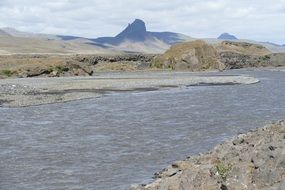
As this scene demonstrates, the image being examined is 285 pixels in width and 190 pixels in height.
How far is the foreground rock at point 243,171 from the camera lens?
49.2ft

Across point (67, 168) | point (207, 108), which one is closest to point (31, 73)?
point (207, 108)

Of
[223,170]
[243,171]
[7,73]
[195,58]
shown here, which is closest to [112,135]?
[223,170]

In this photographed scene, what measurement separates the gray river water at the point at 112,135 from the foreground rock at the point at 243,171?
12.0 feet

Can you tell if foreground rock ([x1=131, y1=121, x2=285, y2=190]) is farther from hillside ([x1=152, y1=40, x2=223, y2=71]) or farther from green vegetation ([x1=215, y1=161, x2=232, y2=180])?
hillside ([x1=152, y1=40, x2=223, y2=71])

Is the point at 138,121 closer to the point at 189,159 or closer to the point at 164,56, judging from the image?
the point at 189,159

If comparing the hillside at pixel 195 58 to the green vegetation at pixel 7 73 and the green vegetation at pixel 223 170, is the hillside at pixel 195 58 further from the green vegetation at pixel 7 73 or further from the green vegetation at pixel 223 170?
the green vegetation at pixel 223 170

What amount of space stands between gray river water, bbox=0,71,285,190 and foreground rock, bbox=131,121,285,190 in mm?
3655

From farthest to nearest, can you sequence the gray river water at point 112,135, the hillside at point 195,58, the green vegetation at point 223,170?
the hillside at point 195,58
the gray river water at point 112,135
the green vegetation at point 223,170

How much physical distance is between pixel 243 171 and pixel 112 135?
1793 centimetres

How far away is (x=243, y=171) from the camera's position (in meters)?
15.7

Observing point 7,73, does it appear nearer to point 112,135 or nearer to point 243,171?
point 112,135

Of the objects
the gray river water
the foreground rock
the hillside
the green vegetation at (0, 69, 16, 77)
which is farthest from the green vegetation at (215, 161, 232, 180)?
the hillside

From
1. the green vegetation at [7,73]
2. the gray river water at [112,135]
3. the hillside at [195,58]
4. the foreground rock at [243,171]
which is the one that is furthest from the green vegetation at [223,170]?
the hillside at [195,58]

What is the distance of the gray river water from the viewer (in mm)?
22047
